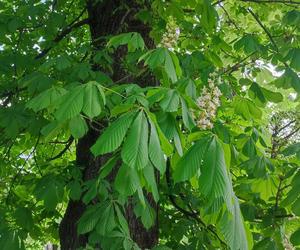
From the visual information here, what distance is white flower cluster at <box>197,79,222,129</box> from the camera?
1492 mm

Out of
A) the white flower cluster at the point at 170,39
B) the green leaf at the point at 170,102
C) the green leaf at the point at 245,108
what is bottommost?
the green leaf at the point at 245,108

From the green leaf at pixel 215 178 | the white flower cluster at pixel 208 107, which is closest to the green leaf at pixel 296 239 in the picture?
the white flower cluster at pixel 208 107

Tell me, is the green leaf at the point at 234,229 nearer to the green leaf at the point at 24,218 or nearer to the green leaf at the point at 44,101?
the green leaf at the point at 44,101

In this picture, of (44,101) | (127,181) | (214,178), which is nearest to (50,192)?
(44,101)

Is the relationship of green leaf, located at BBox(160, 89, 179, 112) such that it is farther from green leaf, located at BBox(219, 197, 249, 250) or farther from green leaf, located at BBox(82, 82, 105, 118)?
green leaf, located at BBox(219, 197, 249, 250)

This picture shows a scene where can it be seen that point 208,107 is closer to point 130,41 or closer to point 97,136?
point 130,41

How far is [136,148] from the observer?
3.59 feet

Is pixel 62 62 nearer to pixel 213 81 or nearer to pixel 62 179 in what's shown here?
pixel 62 179

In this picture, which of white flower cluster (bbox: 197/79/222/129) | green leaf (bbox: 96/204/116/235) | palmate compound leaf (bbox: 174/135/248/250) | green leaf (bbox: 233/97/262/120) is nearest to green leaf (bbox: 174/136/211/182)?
palmate compound leaf (bbox: 174/135/248/250)

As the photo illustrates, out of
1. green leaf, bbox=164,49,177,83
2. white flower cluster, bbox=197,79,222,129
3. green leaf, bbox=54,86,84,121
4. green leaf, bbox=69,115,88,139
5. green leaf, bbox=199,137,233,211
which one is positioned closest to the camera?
green leaf, bbox=199,137,233,211

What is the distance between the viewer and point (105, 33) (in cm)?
294

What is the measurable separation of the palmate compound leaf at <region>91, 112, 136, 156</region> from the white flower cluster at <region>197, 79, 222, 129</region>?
0.38 metres


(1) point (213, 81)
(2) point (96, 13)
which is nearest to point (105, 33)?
(2) point (96, 13)

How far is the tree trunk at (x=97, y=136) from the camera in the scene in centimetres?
248
